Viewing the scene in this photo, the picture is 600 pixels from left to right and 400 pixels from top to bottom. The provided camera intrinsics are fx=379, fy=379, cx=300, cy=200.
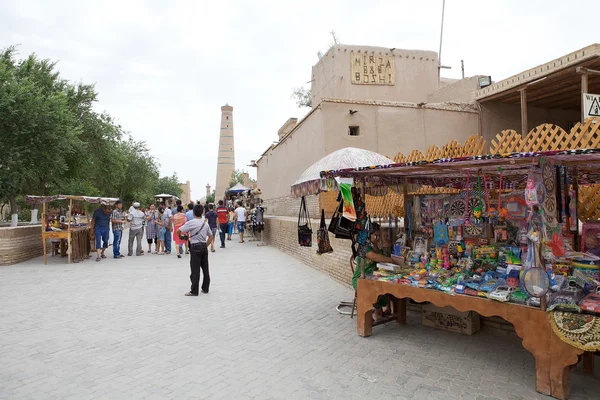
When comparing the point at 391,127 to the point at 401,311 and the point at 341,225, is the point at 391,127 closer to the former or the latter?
the point at 341,225

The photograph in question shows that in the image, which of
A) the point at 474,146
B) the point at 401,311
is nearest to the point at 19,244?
the point at 401,311

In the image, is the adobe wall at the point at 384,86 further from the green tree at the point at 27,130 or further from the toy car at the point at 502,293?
the toy car at the point at 502,293

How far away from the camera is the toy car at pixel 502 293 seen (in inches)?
147

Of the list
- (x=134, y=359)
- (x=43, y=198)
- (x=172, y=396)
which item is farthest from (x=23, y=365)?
(x=43, y=198)

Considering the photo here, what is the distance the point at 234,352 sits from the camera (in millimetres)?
4473

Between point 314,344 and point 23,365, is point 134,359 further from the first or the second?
point 314,344

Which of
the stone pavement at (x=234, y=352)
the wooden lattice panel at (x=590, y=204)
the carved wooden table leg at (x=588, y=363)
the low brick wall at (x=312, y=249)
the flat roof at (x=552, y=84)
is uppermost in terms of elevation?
the flat roof at (x=552, y=84)

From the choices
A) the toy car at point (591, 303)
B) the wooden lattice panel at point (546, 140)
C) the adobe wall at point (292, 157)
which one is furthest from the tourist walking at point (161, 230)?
the toy car at point (591, 303)

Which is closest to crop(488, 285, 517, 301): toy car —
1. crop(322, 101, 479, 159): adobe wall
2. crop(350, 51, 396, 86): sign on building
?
crop(322, 101, 479, 159): adobe wall

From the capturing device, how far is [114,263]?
11.4 m

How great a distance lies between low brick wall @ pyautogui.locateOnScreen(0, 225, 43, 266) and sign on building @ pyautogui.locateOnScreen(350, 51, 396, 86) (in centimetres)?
1339

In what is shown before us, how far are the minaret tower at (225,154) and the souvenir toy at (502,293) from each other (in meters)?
47.9

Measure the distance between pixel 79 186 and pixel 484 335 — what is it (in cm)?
2440

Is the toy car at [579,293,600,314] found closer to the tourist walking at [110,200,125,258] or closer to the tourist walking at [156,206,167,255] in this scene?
the tourist walking at [156,206,167,255]
